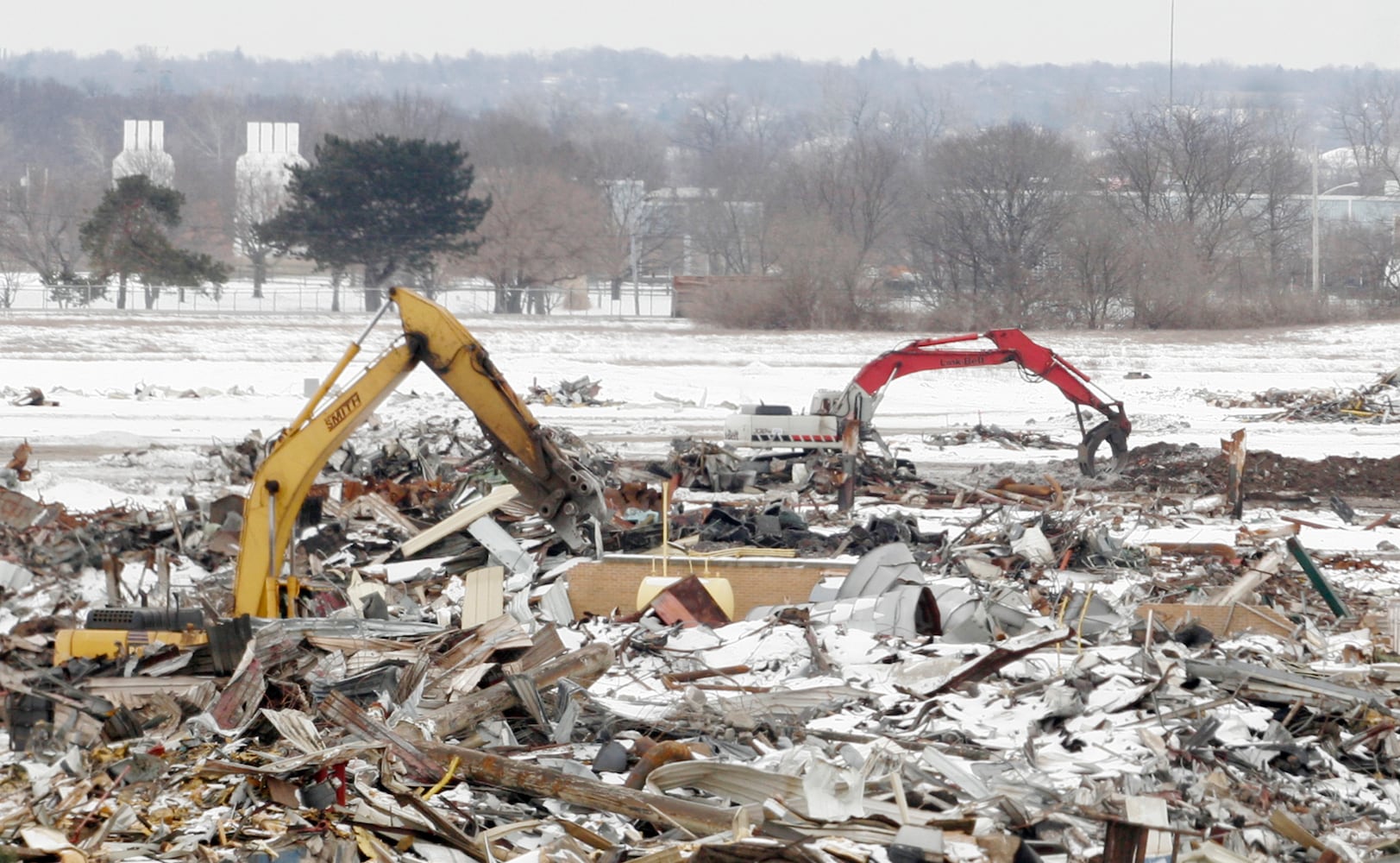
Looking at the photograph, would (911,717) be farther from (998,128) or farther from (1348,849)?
(998,128)

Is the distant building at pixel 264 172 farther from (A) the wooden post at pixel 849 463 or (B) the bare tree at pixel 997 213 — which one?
(A) the wooden post at pixel 849 463

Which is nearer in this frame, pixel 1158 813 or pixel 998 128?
pixel 1158 813

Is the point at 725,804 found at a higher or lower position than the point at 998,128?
lower

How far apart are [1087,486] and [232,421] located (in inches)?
546

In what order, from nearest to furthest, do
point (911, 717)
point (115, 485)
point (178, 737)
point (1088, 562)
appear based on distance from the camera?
point (178, 737)
point (911, 717)
point (1088, 562)
point (115, 485)

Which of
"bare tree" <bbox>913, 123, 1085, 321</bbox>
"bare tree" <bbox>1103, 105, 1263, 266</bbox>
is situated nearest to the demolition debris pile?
"bare tree" <bbox>913, 123, 1085, 321</bbox>

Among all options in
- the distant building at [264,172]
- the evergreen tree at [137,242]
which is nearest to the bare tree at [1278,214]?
the evergreen tree at [137,242]

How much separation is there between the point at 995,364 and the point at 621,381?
15.1 m

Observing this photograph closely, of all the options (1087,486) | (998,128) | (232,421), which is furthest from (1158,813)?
(998,128)

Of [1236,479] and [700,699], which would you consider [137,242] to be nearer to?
[1236,479]

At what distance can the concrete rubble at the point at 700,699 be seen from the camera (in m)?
6.78

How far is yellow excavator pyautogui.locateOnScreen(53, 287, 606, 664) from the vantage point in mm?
9398

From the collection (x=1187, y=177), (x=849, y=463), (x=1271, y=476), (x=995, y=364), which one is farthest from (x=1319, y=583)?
(x=1187, y=177)

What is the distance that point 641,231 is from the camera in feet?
331
